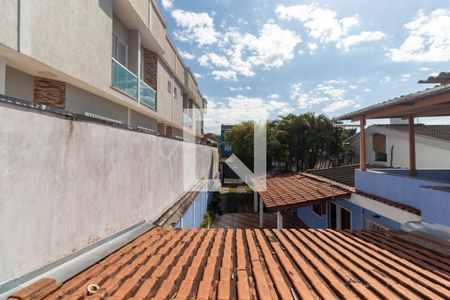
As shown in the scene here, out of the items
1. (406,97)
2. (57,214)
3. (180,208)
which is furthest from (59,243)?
(406,97)

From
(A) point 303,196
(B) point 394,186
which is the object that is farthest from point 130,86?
(B) point 394,186

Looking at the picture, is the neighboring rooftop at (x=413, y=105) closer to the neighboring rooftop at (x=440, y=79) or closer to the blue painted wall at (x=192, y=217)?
the neighboring rooftop at (x=440, y=79)

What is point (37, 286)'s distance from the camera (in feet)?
7.52

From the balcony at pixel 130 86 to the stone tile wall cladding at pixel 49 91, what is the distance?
192 cm

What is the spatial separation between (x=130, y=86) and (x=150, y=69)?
3.65 m

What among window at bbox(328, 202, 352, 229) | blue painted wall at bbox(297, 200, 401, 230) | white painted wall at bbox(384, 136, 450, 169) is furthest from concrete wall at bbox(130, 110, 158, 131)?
white painted wall at bbox(384, 136, 450, 169)

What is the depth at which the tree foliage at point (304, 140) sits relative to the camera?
67.9 ft

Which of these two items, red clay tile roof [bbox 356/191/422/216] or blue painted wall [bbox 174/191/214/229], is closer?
red clay tile roof [bbox 356/191/422/216]

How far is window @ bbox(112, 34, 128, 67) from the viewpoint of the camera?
9.47 metres

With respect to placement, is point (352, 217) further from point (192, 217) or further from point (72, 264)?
point (72, 264)

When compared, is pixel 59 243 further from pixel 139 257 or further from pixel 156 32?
pixel 156 32

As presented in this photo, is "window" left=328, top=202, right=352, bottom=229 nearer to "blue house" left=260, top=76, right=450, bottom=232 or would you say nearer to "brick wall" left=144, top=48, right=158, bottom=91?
"blue house" left=260, top=76, right=450, bottom=232

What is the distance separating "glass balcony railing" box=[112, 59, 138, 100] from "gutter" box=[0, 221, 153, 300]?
19.0ft

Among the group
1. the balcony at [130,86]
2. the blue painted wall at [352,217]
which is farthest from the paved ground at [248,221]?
the balcony at [130,86]
